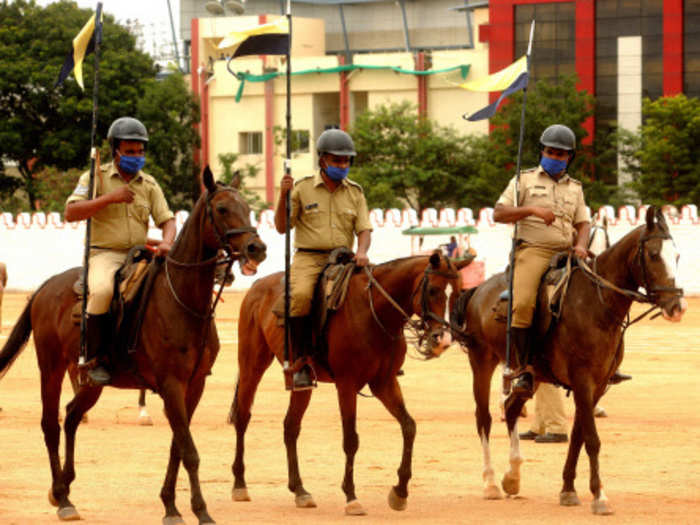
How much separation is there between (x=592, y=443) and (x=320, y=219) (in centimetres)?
294

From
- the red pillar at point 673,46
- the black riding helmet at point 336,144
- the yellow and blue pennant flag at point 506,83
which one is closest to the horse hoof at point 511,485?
the black riding helmet at point 336,144

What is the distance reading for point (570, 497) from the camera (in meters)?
11.8

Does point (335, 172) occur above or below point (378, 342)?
above

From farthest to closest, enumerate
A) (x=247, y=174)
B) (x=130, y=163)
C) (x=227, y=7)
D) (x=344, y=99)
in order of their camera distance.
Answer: (x=227, y=7) → (x=247, y=174) → (x=344, y=99) → (x=130, y=163)

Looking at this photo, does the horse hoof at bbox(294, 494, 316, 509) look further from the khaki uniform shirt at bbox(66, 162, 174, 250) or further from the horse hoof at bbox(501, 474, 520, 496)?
the khaki uniform shirt at bbox(66, 162, 174, 250)

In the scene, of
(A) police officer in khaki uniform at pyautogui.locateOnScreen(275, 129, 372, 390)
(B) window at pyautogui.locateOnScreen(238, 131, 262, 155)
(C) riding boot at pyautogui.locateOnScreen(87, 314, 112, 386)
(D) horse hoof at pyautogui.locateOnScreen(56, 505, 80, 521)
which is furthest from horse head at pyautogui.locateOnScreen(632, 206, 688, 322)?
(B) window at pyautogui.locateOnScreen(238, 131, 262, 155)

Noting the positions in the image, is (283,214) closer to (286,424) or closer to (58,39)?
(286,424)

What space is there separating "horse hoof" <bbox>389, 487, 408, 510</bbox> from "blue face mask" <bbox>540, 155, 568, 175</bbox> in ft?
10.6

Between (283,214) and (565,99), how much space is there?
2027 inches

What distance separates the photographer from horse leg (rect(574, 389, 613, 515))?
11352 mm

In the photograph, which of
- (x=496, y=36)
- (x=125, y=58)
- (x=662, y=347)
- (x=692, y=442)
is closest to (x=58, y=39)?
(x=125, y=58)

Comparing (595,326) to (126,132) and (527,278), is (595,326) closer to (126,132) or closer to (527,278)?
(527,278)

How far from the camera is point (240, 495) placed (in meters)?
12.1

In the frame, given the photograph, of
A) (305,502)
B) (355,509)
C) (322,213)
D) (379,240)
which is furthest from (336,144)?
(379,240)
